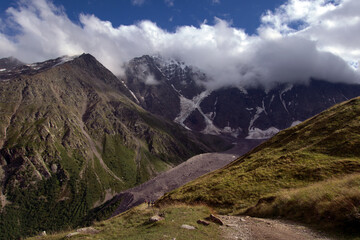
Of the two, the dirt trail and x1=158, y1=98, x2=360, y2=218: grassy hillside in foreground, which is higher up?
x1=158, y1=98, x2=360, y2=218: grassy hillside in foreground

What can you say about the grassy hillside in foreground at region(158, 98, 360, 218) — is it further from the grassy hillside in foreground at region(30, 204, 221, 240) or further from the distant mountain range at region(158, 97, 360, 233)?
the grassy hillside in foreground at region(30, 204, 221, 240)

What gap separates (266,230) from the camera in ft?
76.8

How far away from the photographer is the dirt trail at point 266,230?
2156 centimetres

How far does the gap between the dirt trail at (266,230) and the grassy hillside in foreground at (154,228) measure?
1.58 metres

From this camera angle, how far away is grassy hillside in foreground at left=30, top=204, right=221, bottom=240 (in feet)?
71.2

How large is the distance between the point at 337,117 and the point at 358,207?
5075 centimetres

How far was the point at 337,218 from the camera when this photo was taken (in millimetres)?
22516

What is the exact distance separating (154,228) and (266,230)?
35.5 ft

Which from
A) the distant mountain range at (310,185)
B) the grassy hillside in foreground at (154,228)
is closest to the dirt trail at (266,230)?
the grassy hillside in foreground at (154,228)

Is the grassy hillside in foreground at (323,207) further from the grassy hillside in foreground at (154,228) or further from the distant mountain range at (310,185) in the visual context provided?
the grassy hillside in foreground at (154,228)

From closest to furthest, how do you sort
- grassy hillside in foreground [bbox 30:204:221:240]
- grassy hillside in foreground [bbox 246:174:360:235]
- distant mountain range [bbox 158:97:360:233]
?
grassy hillside in foreground [bbox 30:204:221:240]
grassy hillside in foreground [bbox 246:174:360:235]
distant mountain range [bbox 158:97:360:233]

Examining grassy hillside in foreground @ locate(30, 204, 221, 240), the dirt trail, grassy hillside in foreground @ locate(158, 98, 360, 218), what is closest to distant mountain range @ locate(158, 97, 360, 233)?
grassy hillside in foreground @ locate(158, 98, 360, 218)

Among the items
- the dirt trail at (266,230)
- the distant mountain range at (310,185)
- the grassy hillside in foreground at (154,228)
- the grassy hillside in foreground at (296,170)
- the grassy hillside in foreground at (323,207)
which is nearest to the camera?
the dirt trail at (266,230)

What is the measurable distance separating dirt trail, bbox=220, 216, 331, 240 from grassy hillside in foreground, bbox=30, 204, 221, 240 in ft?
5.19
